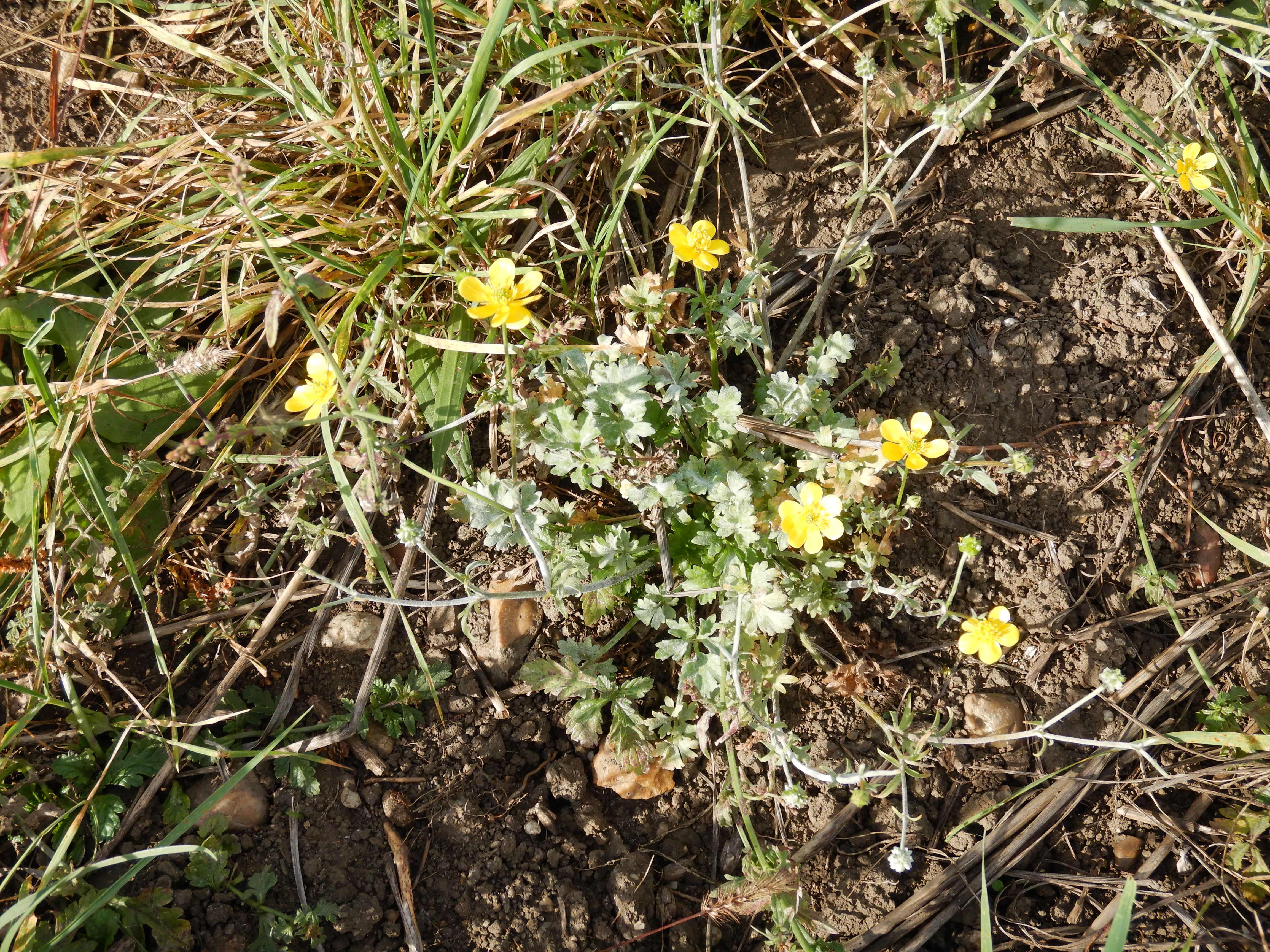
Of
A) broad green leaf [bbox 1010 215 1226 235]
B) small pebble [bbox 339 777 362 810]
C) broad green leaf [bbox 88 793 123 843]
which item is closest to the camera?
broad green leaf [bbox 88 793 123 843]

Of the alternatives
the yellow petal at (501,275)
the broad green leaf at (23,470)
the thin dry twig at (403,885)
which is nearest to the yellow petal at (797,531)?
the yellow petal at (501,275)

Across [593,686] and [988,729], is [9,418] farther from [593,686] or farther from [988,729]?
[988,729]

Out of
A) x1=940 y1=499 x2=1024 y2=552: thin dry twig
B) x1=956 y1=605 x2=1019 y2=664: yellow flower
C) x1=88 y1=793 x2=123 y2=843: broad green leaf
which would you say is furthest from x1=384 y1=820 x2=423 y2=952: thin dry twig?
x1=940 y1=499 x2=1024 y2=552: thin dry twig

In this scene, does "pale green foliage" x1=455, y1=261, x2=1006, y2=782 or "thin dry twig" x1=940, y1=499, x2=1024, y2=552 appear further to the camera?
"thin dry twig" x1=940, y1=499, x2=1024, y2=552

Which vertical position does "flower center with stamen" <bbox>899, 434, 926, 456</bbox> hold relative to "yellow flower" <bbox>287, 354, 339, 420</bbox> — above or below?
above

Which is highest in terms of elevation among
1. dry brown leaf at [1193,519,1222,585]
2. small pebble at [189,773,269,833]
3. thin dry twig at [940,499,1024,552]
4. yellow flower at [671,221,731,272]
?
yellow flower at [671,221,731,272]

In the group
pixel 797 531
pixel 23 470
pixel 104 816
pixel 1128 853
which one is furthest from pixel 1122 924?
pixel 23 470

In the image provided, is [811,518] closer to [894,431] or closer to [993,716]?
[894,431]

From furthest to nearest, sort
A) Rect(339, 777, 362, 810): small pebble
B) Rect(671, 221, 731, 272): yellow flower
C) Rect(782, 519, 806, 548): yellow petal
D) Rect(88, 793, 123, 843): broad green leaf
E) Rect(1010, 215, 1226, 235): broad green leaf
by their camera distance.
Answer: Rect(1010, 215, 1226, 235): broad green leaf < Rect(339, 777, 362, 810): small pebble < Rect(88, 793, 123, 843): broad green leaf < Rect(671, 221, 731, 272): yellow flower < Rect(782, 519, 806, 548): yellow petal

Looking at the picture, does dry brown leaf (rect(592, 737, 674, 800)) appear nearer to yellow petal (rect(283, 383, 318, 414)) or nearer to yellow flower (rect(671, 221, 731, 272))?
yellow petal (rect(283, 383, 318, 414))
